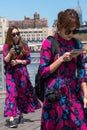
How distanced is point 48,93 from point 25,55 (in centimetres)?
317

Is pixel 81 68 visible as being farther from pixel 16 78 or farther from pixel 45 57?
pixel 16 78

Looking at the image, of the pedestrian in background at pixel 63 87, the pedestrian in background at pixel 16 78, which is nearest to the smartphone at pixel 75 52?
the pedestrian in background at pixel 63 87

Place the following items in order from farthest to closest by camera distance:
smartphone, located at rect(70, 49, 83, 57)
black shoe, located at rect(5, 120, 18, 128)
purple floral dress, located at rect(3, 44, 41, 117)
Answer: purple floral dress, located at rect(3, 44, 41, 117) → black shoe, located at rect(5, 120, 18, 128) → smartphone, located at rect(70, 49, 83, 57)

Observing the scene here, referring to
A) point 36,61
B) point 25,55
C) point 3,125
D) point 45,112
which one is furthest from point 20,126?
point 36,61

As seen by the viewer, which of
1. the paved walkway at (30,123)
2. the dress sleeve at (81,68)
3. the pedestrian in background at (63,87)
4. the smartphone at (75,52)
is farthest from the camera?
the paved walkway at (30,123)

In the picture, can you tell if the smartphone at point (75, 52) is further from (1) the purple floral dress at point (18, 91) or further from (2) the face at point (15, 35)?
(1) the purple floral dress at point (18, 91)

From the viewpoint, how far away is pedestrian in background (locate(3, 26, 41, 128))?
22.5 feet

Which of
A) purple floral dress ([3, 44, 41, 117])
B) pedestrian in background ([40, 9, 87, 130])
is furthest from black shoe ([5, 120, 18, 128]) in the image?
pedestrian in background ([40, 9, 87, 130])

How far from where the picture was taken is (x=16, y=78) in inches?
280

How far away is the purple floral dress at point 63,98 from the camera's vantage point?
3.91m

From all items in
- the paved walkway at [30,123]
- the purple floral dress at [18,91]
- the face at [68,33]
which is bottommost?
the paved walkway at [30,123]

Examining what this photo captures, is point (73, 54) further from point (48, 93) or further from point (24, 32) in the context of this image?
point (24, 32)

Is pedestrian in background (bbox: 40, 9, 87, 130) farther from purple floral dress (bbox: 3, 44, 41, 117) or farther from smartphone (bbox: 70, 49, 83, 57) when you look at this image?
purple floral dress (bbox: 3, 44, 41, 117)

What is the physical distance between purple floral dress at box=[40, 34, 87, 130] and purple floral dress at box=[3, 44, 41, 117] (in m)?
3.04
